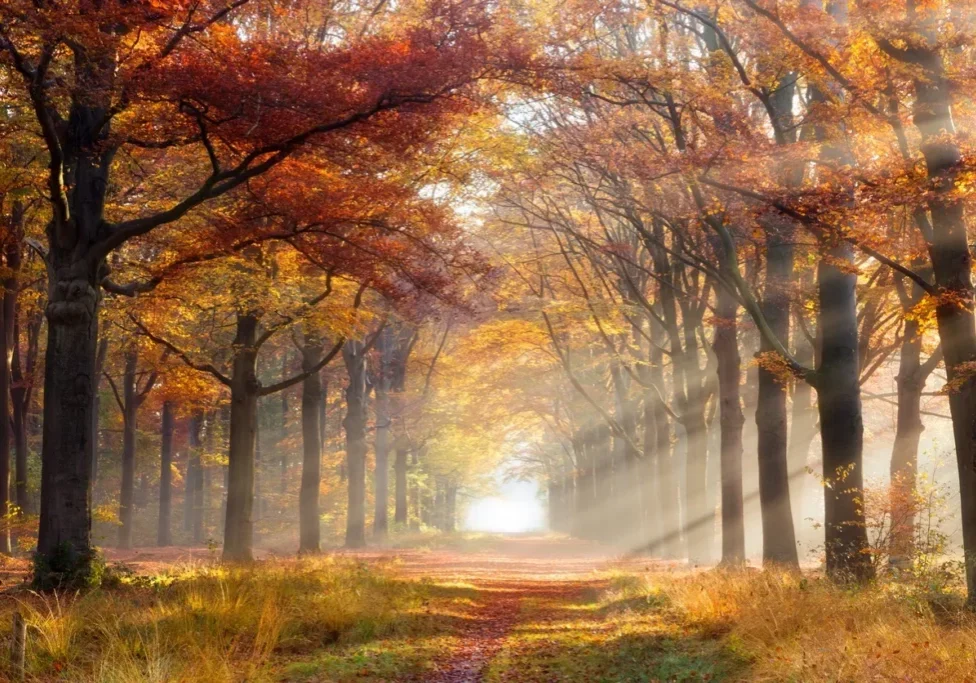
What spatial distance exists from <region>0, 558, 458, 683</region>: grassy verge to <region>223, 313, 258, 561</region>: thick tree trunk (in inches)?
203

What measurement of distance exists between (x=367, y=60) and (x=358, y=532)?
21.2 meters

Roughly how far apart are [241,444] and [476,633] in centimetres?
828

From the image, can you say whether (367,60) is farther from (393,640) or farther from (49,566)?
(49,566)

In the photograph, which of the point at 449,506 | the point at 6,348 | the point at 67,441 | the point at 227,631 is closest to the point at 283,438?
the point at 449,506

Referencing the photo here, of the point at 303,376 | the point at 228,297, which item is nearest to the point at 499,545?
the point at 303,376

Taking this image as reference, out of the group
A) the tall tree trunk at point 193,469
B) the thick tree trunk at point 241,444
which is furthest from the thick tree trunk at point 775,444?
the tall tree trunk at point 193,469

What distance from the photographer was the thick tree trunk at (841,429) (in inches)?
461

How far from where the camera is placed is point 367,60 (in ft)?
34.0

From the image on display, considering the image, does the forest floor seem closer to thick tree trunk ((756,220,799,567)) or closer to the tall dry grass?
the tall dry grass

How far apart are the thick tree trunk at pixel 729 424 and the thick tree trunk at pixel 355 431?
36.7ft

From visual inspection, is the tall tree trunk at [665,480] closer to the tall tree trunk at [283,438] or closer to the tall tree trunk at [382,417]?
the tall tree trunk at [382,417]

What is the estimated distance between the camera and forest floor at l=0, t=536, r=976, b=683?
21.5 ft

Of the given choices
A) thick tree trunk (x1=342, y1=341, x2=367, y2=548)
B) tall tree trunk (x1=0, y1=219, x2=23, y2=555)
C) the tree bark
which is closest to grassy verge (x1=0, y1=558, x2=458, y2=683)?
tall tree trunk (x1=0, y1=219, x2=23, y2=555)

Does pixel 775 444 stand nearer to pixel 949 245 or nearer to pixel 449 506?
pixel 949 245
